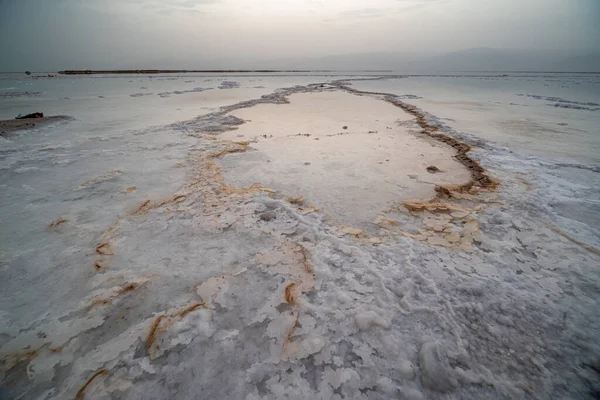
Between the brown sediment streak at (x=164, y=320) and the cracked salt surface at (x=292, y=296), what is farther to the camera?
the brown sediment streak at (x=164, y=320)

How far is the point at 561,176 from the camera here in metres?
3.91

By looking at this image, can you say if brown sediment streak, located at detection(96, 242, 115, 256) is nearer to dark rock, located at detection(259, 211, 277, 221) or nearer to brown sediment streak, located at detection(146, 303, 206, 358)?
brown sediment streak, located at detection(146, 303, 206, 358)

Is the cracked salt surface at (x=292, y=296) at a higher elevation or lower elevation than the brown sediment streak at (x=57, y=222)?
lower

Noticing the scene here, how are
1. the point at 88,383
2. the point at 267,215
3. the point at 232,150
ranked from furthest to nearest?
1. the point at 232,150
2. the point at 267,215
3. the point at 88,383

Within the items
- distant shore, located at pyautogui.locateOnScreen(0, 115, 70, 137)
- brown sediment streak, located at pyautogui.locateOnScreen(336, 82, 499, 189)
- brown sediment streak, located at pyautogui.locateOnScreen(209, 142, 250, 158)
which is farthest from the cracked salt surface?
distant shore, located at pyautogui.locateOnScreen(0, 115, 70, 137)

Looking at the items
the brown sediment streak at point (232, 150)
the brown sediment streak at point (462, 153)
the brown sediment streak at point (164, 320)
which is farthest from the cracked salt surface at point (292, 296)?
the brown sediment streak at point (232, 150)

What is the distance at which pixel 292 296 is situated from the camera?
1.99 m

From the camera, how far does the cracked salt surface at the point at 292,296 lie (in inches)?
57.7

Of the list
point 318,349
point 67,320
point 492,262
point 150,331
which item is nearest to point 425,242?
point 492,262

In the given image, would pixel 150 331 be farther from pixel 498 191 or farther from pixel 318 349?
pixel 498 191

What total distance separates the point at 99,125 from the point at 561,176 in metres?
10.6

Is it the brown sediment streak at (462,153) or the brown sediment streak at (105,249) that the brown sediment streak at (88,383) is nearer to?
the brown sediment streak at (105,249)

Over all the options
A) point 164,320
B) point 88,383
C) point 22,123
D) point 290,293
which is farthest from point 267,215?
point 22,123

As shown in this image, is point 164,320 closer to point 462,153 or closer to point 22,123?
point 462,153
